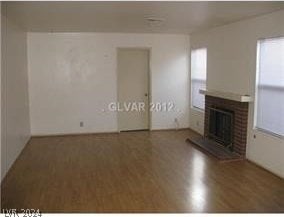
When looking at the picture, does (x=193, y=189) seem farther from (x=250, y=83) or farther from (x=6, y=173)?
(x=6, y=173)

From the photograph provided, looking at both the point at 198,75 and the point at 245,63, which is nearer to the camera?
the point at 245,63

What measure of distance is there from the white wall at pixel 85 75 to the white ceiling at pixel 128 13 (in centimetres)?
119

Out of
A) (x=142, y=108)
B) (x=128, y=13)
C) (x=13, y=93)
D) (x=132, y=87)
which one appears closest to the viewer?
(x=128, y=13)

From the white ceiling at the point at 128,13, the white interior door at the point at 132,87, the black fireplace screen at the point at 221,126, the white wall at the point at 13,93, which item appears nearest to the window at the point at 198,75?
the black fireplace screen at the point at 221,126

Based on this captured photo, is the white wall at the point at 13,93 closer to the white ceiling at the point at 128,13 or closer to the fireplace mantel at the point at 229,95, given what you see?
the white ceiling at the point at 128,13

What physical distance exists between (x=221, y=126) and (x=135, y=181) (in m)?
2.55

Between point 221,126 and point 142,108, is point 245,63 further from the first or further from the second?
point 142,108

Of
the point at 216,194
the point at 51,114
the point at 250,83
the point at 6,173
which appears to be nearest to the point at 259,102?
the point at 250,83

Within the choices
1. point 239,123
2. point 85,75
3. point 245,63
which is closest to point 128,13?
point 245,63

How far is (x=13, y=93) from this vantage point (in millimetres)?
5574

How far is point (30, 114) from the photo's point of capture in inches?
295

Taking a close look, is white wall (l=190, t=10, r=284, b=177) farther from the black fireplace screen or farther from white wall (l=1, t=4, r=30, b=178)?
white wall (l=1, t=4, r=30, b=178)

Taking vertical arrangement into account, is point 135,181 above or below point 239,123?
below

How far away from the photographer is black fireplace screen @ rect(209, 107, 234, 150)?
608 centimetres
